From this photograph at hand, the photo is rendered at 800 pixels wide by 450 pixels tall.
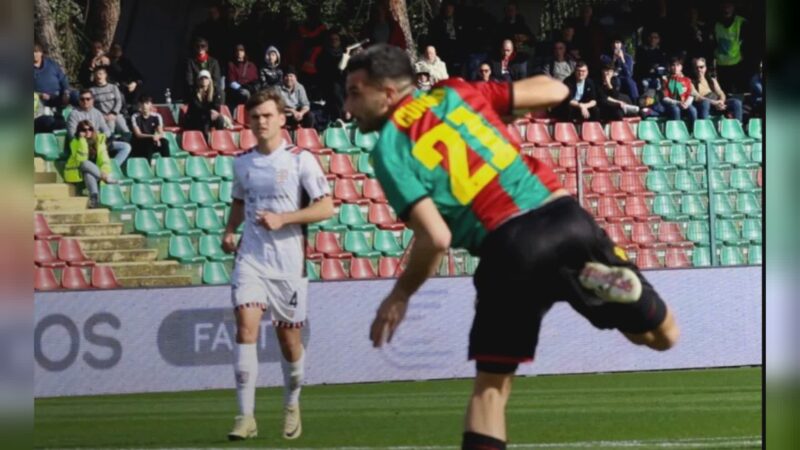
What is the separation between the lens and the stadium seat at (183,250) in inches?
621

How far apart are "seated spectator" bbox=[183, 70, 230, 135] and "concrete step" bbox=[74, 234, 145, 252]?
2.26m

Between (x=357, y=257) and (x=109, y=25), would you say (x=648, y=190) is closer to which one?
(x=357, y=257)

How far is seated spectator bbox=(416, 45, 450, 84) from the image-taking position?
17703 millimetres

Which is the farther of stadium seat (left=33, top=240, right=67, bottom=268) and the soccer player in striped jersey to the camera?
stadium seat (left=33, top=240, right=67, bottom=268)

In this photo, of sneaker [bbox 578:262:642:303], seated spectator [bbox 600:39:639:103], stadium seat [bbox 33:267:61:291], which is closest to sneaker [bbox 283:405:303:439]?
sneaker [bbox 578:262:642:303]

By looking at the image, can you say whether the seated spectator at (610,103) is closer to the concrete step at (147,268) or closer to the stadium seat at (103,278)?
the concrete step at (147,268)

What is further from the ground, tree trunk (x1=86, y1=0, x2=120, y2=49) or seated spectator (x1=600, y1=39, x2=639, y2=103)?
tree trunk (x1=86, y1=0, x2=120, y2=49)

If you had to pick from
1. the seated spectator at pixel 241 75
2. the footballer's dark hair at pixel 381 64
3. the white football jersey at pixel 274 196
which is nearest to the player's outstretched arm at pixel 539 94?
the footballer's dark hair at pixel 381 64

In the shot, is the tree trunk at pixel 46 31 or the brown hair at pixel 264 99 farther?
the tree trunk at pixel 46 31

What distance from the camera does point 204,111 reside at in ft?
59.2

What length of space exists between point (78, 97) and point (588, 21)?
7296 mm

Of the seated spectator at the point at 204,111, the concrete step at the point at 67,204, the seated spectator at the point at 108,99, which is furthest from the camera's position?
the seated spectator at the point at 204,111

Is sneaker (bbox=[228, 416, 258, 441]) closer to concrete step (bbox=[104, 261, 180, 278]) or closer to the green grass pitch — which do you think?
the green grass pitch

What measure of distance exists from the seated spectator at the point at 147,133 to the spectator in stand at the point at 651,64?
673 cm
